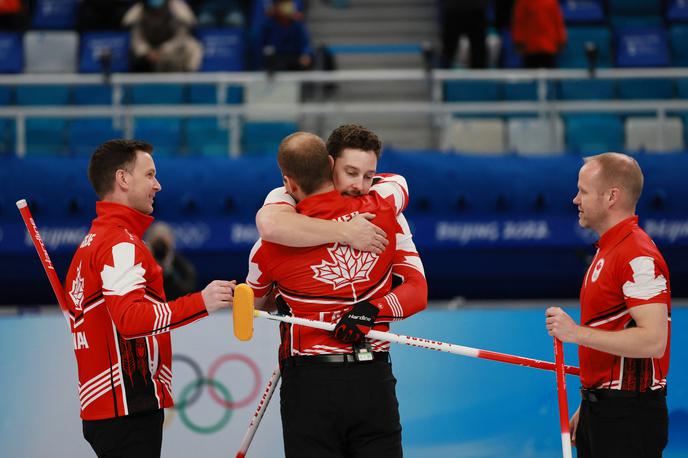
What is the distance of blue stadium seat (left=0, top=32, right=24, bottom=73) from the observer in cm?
1322

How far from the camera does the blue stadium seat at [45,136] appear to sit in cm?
1067

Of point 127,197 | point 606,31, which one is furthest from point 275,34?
point 127,197

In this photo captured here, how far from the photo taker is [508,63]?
12633 mm

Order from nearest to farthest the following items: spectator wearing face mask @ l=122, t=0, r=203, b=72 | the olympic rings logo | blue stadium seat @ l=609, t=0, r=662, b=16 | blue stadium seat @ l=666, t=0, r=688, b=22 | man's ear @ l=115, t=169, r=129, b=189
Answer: man's ear @ l=115, t=169, r=129, b=189
the olympic rings logo
spectator wearing face mask @ l=122, t=0, r=203, b=72
blue stadium seat @ l=666, t=0, r=688, b=22
blue stadium seat @ l=609, t=0, r=662, b=16

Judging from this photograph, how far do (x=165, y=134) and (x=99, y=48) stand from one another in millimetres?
3295

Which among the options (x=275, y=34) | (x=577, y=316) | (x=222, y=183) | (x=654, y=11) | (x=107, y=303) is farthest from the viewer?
(x=654, y=11)

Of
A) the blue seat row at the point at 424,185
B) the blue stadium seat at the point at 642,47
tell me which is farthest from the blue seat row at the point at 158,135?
the blue stadium seat at the point at 642,47

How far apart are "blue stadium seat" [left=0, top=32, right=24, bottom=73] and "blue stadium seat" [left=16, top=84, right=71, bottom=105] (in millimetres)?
1522

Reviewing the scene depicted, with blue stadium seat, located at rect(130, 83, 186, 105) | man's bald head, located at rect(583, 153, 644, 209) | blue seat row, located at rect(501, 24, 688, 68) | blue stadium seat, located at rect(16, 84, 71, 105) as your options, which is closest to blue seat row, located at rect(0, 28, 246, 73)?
blue stadium seat, located at rect(16, 84, 71, 105)

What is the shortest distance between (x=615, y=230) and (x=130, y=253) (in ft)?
7.01

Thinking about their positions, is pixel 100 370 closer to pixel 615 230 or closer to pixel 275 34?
pixel 615 230

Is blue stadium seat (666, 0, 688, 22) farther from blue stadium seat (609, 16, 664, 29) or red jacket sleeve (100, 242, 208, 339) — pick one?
red jacket sleeve (100, 242, 208, 339)

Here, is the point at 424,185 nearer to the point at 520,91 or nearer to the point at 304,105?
the point at 304,105

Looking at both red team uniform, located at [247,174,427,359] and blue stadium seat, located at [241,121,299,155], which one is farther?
blue stadium seat, located at [241,121,299,155]
